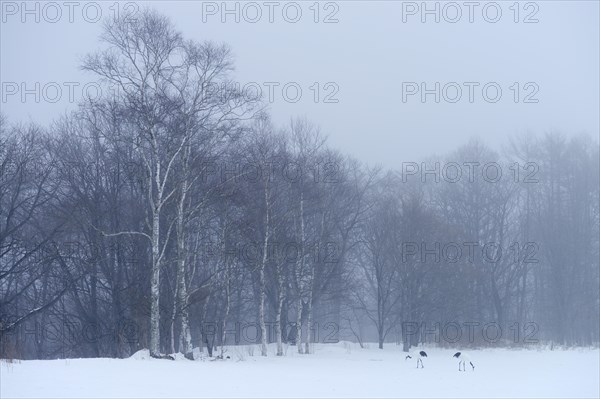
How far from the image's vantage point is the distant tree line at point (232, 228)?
26.8m

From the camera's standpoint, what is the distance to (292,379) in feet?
65.1

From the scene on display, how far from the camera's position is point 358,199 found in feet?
142

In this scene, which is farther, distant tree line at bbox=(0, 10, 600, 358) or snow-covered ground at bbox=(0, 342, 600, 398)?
distant tree line at bbox=(0, 10, 600, 358)

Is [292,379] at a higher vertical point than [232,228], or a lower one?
lower

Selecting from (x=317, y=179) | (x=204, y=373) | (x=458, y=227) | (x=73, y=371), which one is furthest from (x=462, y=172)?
(x=73, y=371)

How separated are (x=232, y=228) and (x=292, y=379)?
Answer: 12791 mm

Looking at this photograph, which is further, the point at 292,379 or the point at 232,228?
the point at 232,228

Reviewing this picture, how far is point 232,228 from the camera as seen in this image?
104 ft

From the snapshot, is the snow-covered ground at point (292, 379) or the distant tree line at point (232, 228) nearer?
the snow-covered ground at point (292, 379)

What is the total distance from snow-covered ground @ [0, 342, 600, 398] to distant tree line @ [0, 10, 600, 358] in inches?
200

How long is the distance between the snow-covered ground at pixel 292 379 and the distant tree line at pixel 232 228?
507 centimetres

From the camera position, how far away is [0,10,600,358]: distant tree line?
87.9ft

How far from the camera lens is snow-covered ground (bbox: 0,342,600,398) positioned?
15.1 metres

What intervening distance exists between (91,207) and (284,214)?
916cm
